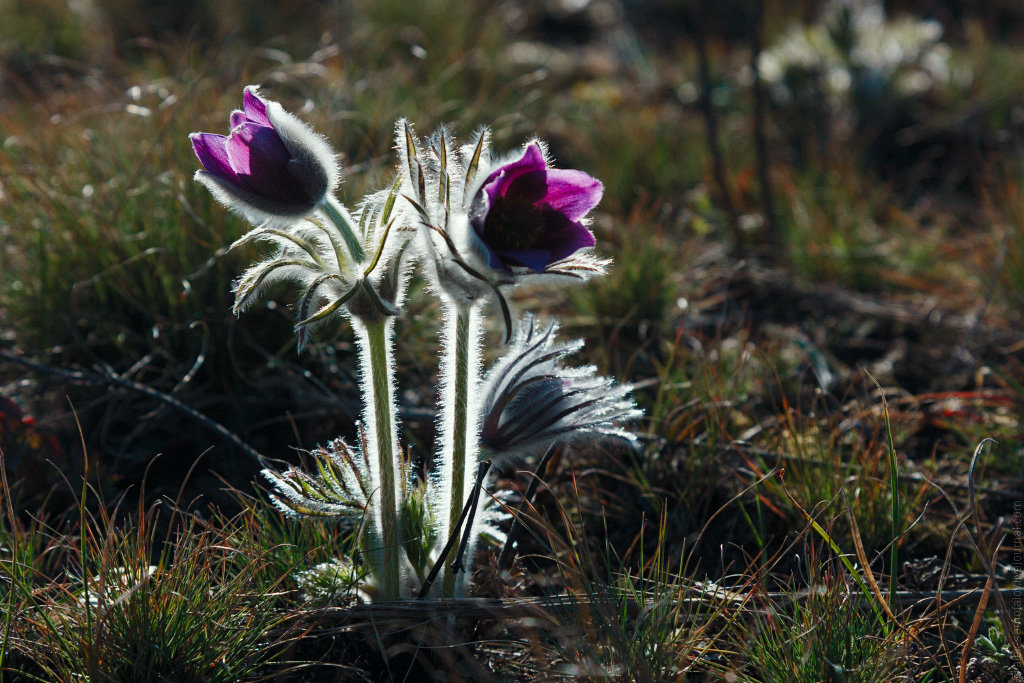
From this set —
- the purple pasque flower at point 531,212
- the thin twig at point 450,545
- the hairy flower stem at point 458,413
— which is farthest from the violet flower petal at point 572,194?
the thin twig at point 450,545

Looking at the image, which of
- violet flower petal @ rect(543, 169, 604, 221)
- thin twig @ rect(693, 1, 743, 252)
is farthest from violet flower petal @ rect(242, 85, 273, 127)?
thin twig @ rect(693, 1, 743, 252)

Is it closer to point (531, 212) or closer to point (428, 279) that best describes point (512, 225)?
point (531, 212)

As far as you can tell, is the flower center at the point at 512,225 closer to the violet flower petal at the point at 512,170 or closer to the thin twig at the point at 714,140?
the violet flower petal at the point at 512,170

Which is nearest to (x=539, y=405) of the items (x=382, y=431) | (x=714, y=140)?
(x=382, y=431)

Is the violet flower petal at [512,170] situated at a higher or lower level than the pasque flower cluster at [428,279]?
higher

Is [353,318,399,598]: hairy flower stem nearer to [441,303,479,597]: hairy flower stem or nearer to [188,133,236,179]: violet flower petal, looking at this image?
[441,303,479,597]: hairy flower stem
